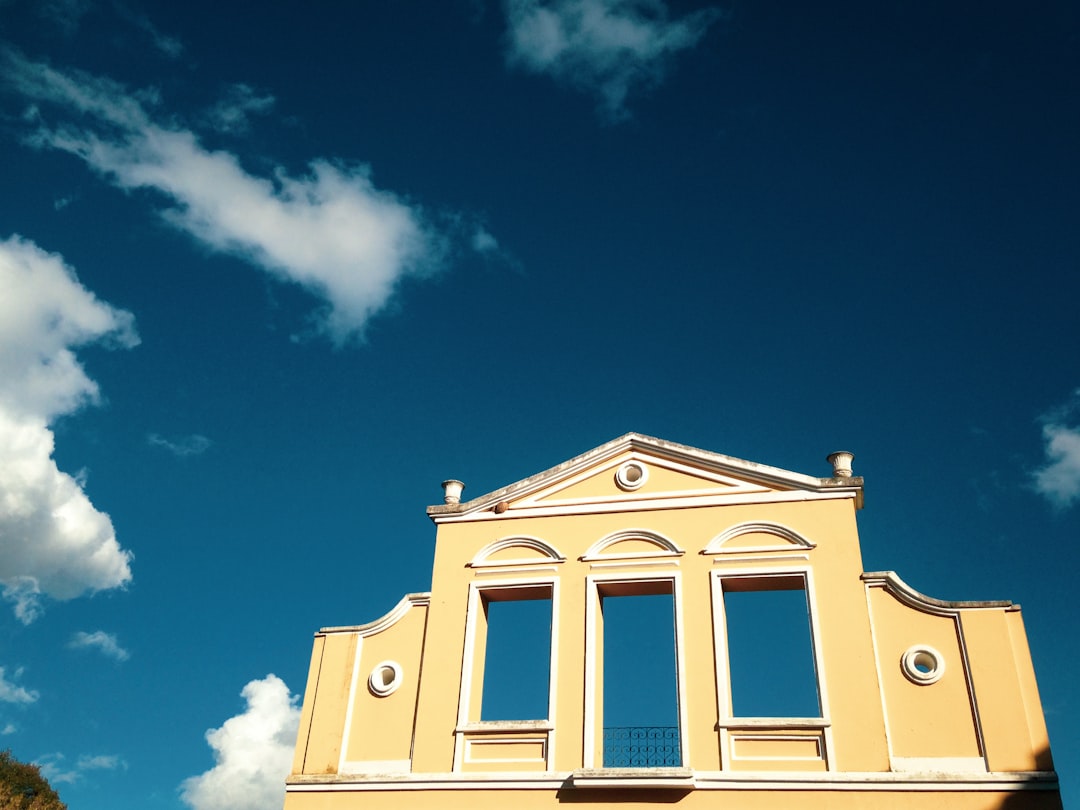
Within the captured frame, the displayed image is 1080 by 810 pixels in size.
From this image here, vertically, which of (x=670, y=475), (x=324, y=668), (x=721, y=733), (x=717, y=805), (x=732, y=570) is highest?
(x=670, y=475)

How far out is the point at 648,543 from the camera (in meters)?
15.1

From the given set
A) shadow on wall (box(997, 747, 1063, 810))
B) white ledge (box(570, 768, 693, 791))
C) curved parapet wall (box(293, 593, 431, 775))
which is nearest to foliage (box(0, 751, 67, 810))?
curved parapet wall (box(293, 593, 431, 775))

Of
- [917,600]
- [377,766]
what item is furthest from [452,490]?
[917,600]

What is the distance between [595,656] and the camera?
14.3m

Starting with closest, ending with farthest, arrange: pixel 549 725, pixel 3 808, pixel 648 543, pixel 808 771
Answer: pixel 808 771 < pixel 549 725 < pixel 648 543 < pixel 3 808

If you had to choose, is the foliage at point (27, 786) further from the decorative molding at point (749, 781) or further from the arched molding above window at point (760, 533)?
the arched molding above window at point (760, 533)

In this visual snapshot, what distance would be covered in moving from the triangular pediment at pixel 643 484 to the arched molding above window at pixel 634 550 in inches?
19.0

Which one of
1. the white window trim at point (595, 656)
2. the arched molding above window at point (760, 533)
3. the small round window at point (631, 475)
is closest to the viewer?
the white window trim at point (595, 656)

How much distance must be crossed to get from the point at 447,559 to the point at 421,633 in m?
1.29

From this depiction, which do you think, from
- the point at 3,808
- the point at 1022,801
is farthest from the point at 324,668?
the point at 3,808

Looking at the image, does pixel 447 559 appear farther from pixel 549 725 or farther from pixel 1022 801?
pixel 1022 801

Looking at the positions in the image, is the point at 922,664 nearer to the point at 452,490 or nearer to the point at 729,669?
the point at 729,669

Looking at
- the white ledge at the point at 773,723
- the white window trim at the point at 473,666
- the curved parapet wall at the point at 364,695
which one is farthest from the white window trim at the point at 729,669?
the curved parapet wall at the point at 364,695

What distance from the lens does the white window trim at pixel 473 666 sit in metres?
14.0
